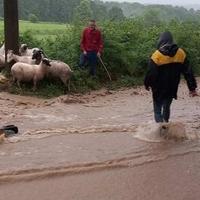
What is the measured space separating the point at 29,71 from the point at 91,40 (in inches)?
95.6

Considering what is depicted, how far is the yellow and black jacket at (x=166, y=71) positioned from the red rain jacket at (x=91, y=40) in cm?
691

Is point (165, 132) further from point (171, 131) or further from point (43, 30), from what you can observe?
point (43, 30)

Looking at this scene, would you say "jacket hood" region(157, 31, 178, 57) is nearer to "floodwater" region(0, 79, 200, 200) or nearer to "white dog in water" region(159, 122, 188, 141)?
"white dog in water" region(159, 122, 188, 141)

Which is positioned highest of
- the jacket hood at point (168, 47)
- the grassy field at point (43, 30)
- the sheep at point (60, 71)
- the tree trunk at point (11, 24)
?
the jacket hood at point (168, 47)

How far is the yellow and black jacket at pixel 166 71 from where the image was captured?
30.2ft

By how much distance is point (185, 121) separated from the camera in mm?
11812

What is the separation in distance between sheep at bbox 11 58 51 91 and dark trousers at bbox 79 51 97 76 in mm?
1857

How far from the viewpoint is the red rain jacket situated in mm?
16109

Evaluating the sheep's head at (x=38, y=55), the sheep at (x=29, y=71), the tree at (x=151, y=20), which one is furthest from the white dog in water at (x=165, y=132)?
the tree at (x=151, y=20)

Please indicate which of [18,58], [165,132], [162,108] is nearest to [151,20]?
[18,58]

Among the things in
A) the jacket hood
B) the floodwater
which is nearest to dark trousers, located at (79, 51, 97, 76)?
the floodwater

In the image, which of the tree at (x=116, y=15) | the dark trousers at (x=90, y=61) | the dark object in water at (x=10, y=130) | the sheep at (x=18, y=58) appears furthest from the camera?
the tree at (x=116, y=15)

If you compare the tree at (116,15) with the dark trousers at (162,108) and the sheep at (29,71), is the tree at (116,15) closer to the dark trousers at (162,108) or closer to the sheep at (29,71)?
the sheep at (29,71)

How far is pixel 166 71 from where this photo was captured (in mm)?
9336
